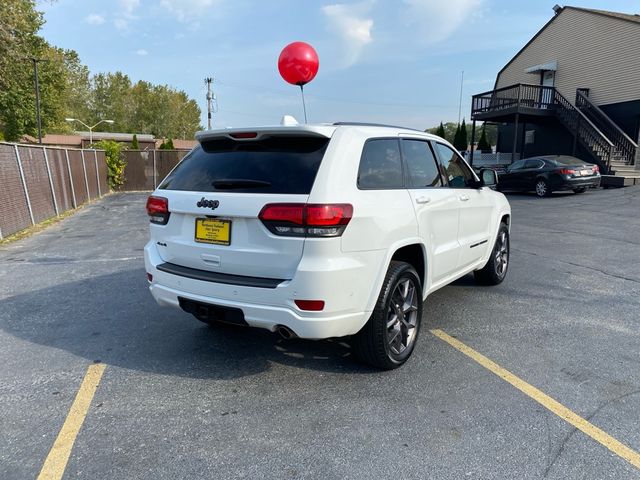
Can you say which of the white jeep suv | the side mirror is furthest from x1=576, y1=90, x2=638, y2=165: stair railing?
the white jeep suv

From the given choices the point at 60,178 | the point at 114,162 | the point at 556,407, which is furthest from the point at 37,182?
the point at 556,407

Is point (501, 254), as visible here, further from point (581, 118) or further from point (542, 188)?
point (581, 118)

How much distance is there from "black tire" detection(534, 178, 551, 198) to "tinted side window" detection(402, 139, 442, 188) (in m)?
13.9

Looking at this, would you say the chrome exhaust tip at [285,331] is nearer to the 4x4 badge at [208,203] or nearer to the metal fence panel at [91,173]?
the 4x4 badge at [208,203]

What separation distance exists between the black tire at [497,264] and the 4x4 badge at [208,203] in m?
3.49

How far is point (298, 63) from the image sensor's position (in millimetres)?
8875

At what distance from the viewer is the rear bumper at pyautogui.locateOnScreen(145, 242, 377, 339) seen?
2.72 m

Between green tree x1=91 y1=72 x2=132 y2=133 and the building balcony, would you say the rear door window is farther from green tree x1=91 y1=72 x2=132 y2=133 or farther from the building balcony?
green tree x1=91 y1=72 x2=132 y2=133

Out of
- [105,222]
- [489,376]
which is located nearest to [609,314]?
[489,376]

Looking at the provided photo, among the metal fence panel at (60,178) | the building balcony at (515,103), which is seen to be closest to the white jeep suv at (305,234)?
the metal fence panel at (60,178)

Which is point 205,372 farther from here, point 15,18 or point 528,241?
point 15,18

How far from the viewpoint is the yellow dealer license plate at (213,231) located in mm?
2965

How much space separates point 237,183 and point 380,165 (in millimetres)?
1055

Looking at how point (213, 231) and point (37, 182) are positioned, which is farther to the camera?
point (37, 182)
